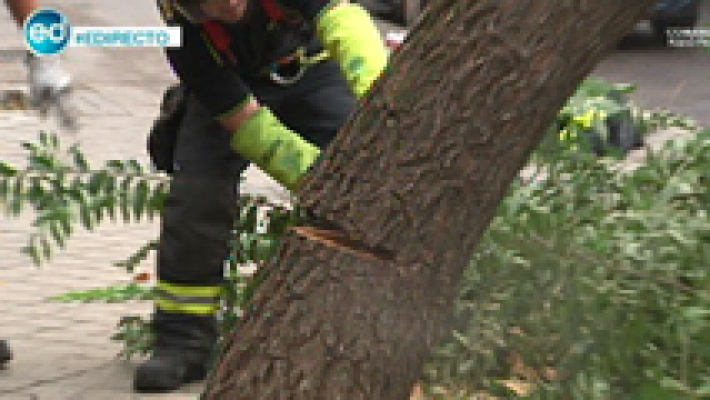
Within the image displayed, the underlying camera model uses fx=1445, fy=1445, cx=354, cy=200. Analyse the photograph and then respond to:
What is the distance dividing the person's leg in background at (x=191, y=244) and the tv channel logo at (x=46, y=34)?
3.78 ft

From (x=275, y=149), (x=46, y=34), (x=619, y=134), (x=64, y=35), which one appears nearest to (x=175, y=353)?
(x=275, y=149)

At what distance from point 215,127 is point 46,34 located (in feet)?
6.83

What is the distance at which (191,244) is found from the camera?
14.9ft

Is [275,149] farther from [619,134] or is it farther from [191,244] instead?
[619,134]

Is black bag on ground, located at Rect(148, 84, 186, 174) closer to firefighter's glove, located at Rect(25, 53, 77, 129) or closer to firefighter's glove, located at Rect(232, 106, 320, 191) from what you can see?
firefighter's glove, located at Rect(25, 53, 77, 129)

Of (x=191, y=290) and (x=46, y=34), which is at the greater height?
(x=46, y=34)

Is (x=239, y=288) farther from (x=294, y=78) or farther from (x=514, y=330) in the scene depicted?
(x=514, y=330)

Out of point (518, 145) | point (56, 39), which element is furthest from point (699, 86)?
point (518, 145)

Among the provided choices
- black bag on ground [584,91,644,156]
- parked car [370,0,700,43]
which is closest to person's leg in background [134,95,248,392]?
black bag on ground [584,91,644,156]

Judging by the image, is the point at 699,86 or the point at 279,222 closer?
the point at 279,222

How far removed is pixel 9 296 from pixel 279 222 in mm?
1867

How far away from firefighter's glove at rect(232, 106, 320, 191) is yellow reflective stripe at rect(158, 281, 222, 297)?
25.5 inches

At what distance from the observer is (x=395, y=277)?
8.63 ft

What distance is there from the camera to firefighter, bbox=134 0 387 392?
13.6 ft
